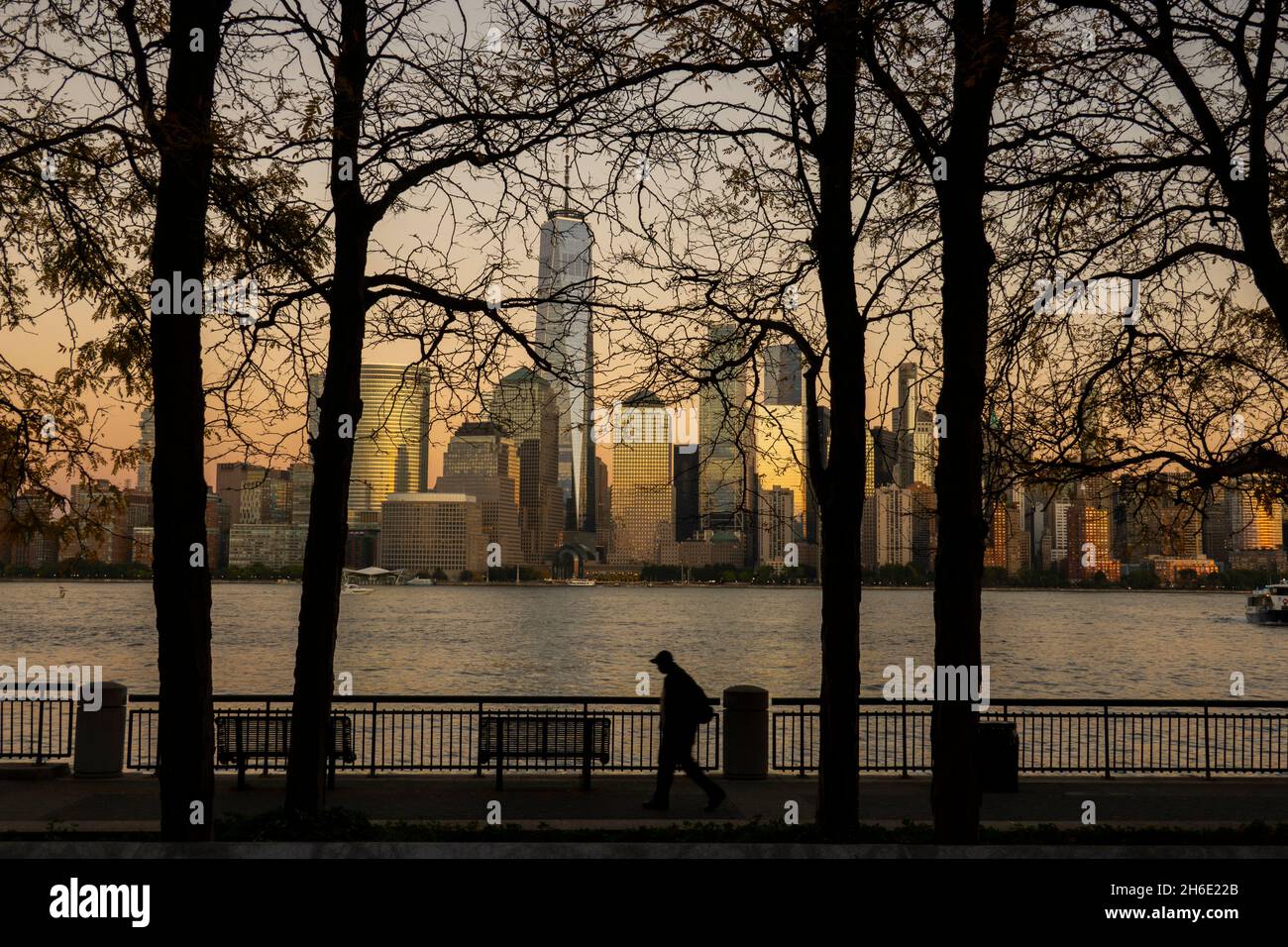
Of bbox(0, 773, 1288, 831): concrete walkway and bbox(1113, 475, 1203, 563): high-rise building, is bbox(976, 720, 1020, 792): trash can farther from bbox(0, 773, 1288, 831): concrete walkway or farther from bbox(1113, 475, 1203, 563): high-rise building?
bbox(1113, 475, 1203, 563): high-rise building

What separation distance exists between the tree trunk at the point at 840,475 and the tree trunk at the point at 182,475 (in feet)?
17.1

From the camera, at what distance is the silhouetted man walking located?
1411 centimetres

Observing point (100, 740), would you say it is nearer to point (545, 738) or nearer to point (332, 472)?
point (545, 738)

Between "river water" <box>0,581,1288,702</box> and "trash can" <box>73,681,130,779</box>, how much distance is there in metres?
39.8

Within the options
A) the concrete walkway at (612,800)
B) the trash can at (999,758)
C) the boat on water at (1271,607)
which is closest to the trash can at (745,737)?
the concrete walkway at (612,800)

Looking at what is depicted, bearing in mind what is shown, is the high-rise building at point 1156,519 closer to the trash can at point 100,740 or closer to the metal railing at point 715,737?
the metal railing at point 715,737

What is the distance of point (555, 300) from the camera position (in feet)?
39.2

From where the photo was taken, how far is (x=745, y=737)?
1666cm

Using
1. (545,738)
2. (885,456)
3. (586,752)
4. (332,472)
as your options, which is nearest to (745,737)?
(586,752)

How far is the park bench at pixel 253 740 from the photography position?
1568cm

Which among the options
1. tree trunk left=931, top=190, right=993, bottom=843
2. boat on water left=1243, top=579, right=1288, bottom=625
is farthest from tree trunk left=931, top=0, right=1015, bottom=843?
boat on water left=1243, top=579, right=1288, bottom=625

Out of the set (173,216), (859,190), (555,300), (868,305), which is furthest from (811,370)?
(173,216)

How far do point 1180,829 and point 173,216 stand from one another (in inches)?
449
